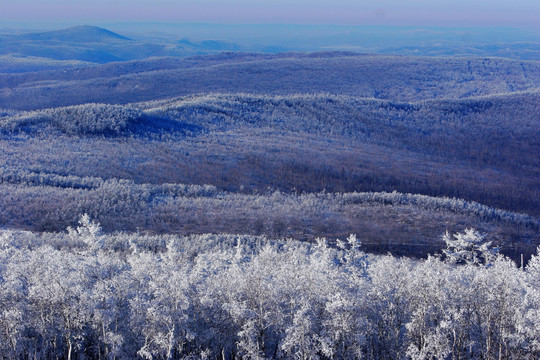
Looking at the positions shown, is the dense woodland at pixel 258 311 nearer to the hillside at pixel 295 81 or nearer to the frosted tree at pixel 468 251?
the frosted tree at pixel 468 251

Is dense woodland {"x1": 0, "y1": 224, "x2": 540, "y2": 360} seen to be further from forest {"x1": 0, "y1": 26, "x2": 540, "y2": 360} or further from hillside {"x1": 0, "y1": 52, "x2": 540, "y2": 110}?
hillside {"x1": 0, "y1": 52, "x2": 540, "y2": 110}

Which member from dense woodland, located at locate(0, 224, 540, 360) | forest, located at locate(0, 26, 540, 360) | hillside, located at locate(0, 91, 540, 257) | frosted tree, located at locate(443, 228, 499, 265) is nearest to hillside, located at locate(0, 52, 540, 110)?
forest, located at locate(0, 26, 540, 360)

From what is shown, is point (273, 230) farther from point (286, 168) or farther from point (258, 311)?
point (286, 168)

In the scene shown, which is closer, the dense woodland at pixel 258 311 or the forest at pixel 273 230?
the dense woodland at pixel 258 311

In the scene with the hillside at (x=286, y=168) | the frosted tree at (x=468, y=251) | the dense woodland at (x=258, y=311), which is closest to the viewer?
the dense woodland at (x=258, y=311)

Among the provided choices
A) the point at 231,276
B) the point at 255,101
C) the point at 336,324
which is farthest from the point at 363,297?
the point at 255,101

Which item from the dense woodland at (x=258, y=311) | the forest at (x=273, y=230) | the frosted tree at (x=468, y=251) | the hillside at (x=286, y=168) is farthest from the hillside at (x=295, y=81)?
the dense woodland at (x=258, y=311)

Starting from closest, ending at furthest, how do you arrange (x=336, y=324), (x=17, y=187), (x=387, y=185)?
(x=336, y=324), (x=17, y=187), (x=387, y=185)

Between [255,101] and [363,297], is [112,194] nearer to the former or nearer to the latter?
[363,297]
